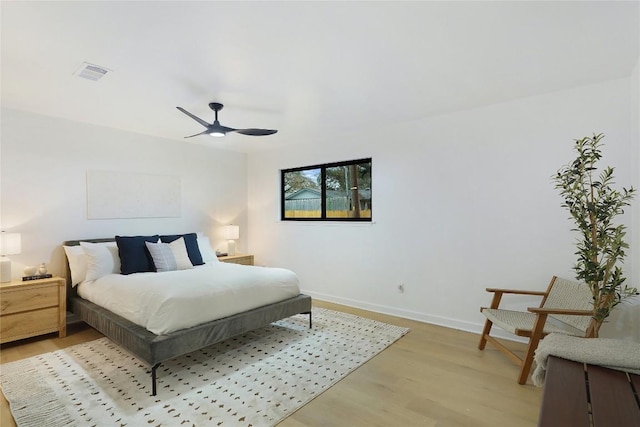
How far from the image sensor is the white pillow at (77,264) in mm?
3617

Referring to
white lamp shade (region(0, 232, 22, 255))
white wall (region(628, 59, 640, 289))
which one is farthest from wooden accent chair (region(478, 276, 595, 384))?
white lamp shade (region(0, 232, 22, 255))

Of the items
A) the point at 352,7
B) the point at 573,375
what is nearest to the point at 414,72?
the point at 352,7

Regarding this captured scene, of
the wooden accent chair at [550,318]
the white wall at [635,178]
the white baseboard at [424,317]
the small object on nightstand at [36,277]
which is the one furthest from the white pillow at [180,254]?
the white wall at [635,178]

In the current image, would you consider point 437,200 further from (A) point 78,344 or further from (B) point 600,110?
(A) point 78,344

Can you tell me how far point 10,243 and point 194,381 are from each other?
2.48 m

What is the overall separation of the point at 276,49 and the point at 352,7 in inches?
26.4

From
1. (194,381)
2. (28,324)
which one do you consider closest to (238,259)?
(28,324)

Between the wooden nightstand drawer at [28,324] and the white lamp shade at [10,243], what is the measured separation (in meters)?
0.63

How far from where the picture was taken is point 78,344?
3.21 m

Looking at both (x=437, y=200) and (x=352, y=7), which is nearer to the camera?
(x=352, y=7)

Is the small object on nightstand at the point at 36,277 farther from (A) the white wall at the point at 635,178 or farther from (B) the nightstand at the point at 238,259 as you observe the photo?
(A) the white wall at the point at 635,178

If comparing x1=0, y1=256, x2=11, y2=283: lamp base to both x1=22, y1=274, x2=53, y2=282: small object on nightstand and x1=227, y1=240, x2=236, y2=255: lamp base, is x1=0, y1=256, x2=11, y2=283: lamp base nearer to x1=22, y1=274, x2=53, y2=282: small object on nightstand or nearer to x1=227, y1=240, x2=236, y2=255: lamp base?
x1=22, y1=274, x2=53, y2=282: small object on nightstand

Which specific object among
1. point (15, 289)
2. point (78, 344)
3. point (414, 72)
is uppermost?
point (414, 72)

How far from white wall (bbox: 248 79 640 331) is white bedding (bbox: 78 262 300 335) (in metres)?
1.32
